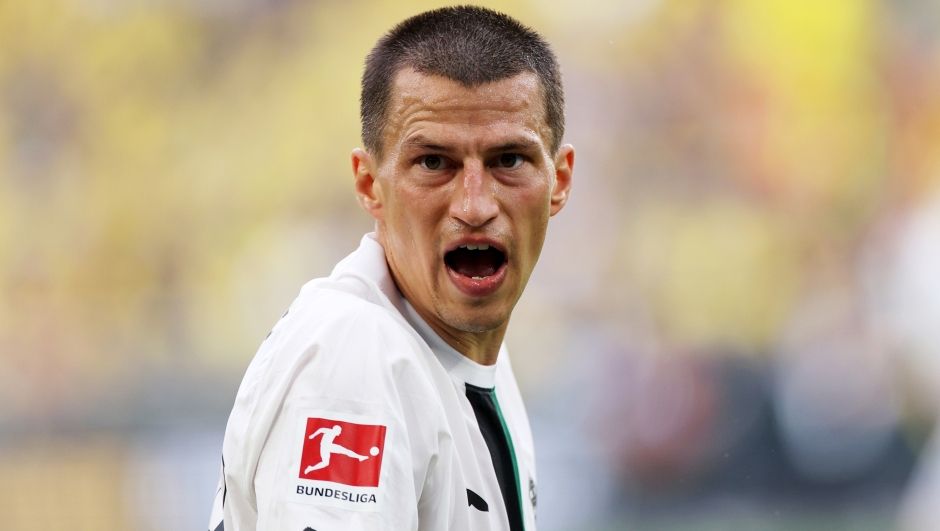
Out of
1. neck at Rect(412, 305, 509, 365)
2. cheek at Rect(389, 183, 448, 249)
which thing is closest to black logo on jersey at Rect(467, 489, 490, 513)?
neck at Rect(412, 305, 509, 365)

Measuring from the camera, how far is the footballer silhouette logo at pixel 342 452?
0.97m

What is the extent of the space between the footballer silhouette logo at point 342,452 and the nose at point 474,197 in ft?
1.30

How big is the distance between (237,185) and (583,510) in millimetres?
2576

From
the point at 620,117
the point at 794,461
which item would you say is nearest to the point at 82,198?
the point at 620,117

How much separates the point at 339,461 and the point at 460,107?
0.57 m

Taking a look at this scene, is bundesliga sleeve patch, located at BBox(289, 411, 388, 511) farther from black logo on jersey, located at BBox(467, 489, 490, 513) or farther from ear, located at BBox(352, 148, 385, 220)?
ear, located at BBox(352, 148, 385, 220)

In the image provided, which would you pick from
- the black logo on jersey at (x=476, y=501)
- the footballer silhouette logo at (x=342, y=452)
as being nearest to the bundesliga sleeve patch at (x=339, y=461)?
the footballer silhouette logo at (x=342, y=452)

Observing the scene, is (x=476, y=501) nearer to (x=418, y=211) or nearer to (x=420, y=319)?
(x=420, y=319)

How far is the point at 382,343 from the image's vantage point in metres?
1.10

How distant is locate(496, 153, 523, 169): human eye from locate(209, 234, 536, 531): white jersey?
0.85ft

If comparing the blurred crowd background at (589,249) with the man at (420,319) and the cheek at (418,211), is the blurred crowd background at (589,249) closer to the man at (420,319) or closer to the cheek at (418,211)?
the man at (420,319)

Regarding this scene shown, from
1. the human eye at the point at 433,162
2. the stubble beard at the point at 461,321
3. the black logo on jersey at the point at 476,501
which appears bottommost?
the black logo on jersey at the point at 476,501

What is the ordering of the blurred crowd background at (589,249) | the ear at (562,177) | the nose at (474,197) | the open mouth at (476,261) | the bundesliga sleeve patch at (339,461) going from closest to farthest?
1. the bundesliga sleeve patch at (339,461)
2. the nose at (474,197)
3. the open mouth at (476,261)
4. the ear at (562,177)
5. the blurred crowd background at (589,249)

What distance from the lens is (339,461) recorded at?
0.98 meters
